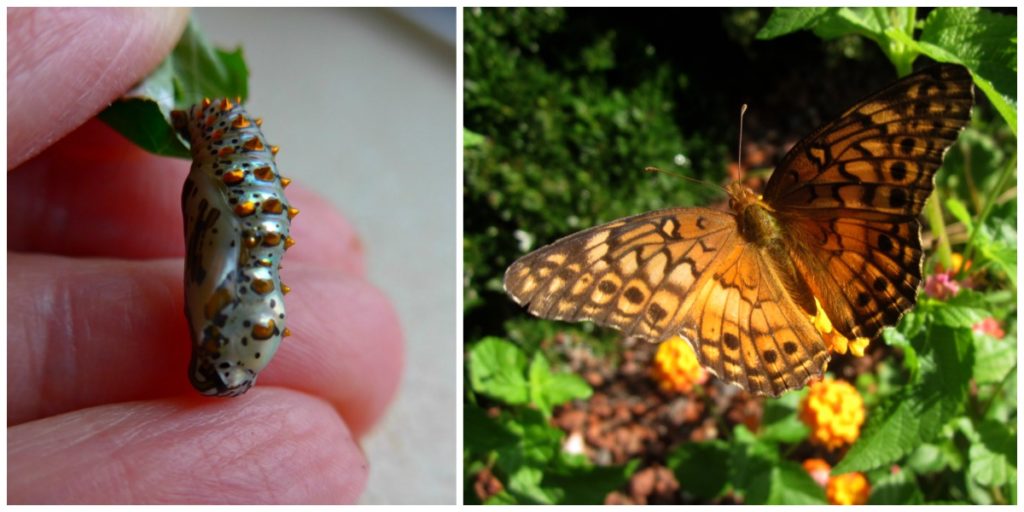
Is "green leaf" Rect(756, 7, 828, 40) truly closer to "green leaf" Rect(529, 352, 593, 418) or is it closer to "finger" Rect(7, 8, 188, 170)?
"green leaf" Rect(529, 352, 593, 418)

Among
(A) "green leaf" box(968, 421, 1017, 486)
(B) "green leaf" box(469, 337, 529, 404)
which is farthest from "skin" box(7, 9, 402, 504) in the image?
(A) "green leaf" box(968, 421, 1017, 486)

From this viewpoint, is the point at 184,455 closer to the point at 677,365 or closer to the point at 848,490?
the point at 677,365

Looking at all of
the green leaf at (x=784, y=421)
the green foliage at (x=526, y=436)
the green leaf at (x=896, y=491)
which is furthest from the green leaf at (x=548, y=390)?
the green leaf at (x=896, y=491)

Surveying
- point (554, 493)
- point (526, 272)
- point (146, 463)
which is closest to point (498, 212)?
point (554, 493)

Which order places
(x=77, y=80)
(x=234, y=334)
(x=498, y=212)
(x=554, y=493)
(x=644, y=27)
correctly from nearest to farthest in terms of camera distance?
(x=234, y=334) < (x=77, y=80) < (x=554, y=493) < (x=498, y=212) < (x=644, y=27)

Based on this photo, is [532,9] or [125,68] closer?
[125,68]

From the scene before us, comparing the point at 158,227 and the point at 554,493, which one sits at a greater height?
the point at 158,227

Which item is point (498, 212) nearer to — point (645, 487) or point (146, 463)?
point (645, 487)

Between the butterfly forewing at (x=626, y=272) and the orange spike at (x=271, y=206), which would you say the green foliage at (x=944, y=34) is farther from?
the orange spike at (x=271, y=206)

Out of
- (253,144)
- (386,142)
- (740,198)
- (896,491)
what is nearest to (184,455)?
(253,144)
